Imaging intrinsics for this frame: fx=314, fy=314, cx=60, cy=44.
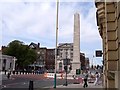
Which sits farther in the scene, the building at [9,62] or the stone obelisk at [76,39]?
the building at [9,62]

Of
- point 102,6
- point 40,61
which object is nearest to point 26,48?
point 40,61

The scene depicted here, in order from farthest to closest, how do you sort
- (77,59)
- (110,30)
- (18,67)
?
(18,67), (77,59), (110,30)

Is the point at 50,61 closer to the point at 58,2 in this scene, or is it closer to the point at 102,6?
the point at 58,2

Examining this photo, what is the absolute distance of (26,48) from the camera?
125750mm

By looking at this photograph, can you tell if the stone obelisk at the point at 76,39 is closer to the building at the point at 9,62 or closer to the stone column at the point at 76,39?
the stone column at the point at 76,39

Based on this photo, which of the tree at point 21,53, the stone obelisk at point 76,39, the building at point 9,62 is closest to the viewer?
the stone obelisk at point 76,39

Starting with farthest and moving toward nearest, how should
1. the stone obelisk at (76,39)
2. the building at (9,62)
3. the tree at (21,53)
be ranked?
1. the tree at (21,53)
2. the building at (9,62)
3. the stone obelisk at (76,39)

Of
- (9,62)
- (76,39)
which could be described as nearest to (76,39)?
(76,39)

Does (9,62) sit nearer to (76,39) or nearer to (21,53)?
(21,53)

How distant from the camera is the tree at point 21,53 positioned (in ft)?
396

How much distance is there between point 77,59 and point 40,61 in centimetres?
10600

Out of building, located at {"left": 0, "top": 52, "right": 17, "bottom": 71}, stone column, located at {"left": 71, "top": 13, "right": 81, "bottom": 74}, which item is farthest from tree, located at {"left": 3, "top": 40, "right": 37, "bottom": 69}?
stone column, located at {"left": 71, "top": 13, "right": 81, "bottom": 74}

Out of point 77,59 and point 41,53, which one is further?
point 41,53

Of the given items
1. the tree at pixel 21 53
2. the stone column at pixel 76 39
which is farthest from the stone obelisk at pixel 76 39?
the tree at pixel 21 53
